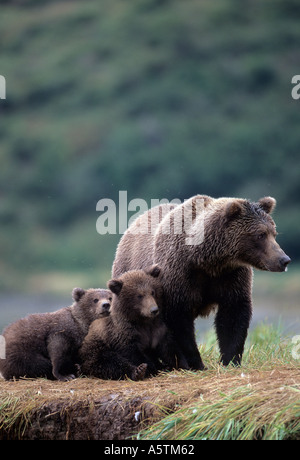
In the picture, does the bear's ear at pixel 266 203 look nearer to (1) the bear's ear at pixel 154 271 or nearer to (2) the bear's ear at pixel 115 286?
(1) the bear's ear at pixel 154 271

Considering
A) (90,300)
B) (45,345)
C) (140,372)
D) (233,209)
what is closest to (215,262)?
(233,209)

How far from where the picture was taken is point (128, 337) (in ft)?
21.1

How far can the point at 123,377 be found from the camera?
252 inches

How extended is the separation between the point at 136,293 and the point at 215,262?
0.73 meters

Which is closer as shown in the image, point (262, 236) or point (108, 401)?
point (108, 401)

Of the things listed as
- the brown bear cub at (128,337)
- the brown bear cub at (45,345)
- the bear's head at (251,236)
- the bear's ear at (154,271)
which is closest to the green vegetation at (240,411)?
the brown bear cub at (128,337)

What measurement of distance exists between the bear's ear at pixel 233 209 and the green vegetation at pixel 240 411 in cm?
132

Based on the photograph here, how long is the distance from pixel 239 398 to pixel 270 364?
1.33 m

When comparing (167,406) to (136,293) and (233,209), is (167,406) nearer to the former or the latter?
(136,293)

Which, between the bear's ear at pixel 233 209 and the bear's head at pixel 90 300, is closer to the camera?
the bear's ear at pixel 233 209

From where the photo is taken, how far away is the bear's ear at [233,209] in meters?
6.34

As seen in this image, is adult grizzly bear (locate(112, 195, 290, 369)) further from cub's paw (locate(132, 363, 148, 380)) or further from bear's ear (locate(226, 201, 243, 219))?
cub's paw (locate(132, 363, 148, 380))

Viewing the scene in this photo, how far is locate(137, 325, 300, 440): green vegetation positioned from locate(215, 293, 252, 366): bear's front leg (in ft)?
2.45
